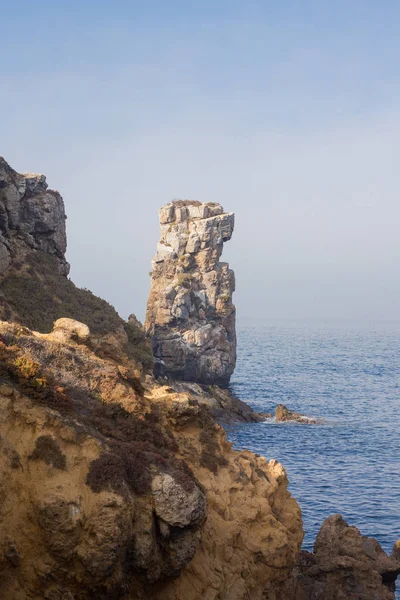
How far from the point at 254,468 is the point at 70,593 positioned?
28.5 ft

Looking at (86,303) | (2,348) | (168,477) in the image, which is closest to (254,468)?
(168,477)

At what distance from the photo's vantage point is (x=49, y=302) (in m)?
59.8

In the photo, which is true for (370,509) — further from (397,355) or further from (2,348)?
(397,355)

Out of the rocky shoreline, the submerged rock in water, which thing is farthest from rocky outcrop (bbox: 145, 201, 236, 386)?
the rocky shoreline

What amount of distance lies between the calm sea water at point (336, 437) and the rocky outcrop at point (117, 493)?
16.9 meters

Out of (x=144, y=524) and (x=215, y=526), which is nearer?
(x=144, y=524)

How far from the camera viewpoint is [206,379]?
91.7 metres

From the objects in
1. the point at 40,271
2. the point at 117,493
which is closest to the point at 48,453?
the point at 117,493

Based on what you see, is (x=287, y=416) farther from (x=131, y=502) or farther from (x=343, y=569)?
(x=131, y=502)

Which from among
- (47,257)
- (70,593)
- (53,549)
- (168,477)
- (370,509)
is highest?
(47,257)

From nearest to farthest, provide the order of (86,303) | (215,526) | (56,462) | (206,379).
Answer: (56,462)
(215,526)
(86,303)
(206,379)

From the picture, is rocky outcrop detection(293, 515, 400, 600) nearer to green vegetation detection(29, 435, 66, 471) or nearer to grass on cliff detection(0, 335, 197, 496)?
grass on cliff detection(0, 335, 197, 496)

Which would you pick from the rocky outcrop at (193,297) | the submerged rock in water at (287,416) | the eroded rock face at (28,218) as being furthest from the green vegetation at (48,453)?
the rocky outcrop at (193,297)

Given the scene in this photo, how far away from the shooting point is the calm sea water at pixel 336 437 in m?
42.2
